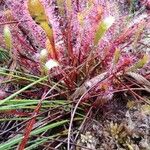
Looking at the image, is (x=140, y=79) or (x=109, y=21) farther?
(x=140, y=79)

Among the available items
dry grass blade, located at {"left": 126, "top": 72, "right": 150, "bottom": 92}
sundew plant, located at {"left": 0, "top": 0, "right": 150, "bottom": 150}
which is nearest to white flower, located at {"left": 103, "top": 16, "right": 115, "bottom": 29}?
sundew plant, located at {"left": 0, "top": 0, "right": 150, "bottom": 150}

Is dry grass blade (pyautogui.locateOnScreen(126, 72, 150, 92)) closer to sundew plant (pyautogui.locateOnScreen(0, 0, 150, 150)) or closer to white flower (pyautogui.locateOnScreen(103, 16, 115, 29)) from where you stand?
sundew plant (pyautogui.locateOnScreen(0, 0, 150, 150))

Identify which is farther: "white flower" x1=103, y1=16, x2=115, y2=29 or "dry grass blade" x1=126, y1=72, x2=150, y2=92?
"dry grass blade" x1=126, y1=72, x2=150, y2=92

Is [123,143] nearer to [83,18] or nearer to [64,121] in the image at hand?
[64,121]

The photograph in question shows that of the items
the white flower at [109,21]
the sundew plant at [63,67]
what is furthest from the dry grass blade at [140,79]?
the white flower at [109,21]

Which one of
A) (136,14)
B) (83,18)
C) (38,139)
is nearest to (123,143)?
(38,139)

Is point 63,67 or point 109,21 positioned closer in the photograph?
point 109,21

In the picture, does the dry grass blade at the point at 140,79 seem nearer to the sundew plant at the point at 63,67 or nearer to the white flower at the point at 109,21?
the sundew plant at the point at 63,67

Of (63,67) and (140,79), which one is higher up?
(63,67)
